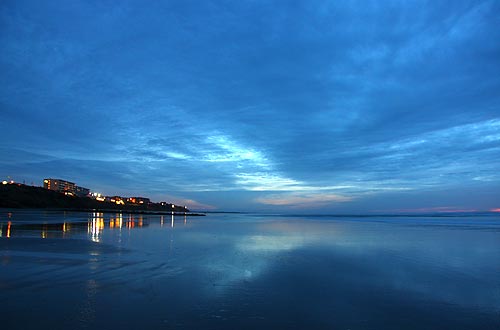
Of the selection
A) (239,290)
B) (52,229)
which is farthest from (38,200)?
(239,290)

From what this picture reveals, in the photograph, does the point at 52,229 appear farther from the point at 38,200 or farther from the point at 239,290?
the point at 38,200

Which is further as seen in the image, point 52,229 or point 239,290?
point 52,229

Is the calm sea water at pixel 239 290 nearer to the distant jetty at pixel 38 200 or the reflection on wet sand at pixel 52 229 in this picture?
the reflection on wet sand at pixel 52 229

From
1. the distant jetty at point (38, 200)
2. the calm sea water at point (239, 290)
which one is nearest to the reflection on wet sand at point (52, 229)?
the calm sea water at point (239, 290)

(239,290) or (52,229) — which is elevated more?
(52,229)

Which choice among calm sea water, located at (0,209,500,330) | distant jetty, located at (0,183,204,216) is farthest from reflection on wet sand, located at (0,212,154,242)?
distant jetty, located at (0,183,204,216)

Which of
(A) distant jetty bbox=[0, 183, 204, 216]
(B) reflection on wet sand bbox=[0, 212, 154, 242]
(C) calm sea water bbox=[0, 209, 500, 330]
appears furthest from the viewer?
(A) distant jetty bbox=[0, 183, 204, 216]

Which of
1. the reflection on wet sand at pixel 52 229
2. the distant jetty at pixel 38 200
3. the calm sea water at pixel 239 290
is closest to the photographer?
the calm sea water at pixel 239 290

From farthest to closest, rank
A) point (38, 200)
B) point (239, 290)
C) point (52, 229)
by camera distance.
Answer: point (38, 200) → point (52, 229) → point (239, 290)

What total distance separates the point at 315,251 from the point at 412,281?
717 cm

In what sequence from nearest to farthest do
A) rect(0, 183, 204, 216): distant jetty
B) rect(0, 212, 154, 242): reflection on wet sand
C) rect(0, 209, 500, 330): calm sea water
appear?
rect(0, 209, 500, 330): calm sea water → rect(0, 212, 154, 242): reflection on wet sand → rect(0, 183, 204, 216): distant jetty

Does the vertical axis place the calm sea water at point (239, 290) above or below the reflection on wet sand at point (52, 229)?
below

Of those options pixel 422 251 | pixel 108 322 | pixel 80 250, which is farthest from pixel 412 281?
pixel 80 250

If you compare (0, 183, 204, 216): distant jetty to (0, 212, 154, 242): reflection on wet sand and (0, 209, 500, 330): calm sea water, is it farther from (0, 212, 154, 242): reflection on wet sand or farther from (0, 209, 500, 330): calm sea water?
(0, 209, 500, 330): calm sea water
